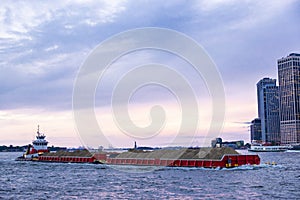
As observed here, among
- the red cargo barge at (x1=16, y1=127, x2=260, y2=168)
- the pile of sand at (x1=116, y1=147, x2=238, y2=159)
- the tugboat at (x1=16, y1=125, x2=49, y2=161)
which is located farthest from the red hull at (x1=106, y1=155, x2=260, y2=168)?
the tugboat at (x1=16, y1=125, x2=49, y2=161)

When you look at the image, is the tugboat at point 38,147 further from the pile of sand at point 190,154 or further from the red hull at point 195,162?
the pile of sand at point 190,154

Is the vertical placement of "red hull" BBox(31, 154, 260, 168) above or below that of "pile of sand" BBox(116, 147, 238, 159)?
below

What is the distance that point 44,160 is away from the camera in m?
162

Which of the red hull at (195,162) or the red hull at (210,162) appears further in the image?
the red hull at (195,162)

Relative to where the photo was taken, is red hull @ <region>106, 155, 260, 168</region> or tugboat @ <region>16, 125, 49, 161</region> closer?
red hull @ <region>106, 155, 260, 168</region>

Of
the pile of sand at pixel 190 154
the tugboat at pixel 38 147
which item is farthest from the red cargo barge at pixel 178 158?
the tugboat at pixel 38 147

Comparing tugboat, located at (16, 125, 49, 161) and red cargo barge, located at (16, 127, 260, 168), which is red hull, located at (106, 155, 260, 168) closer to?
red cargo barge, located at (16, 127, 260, 168)

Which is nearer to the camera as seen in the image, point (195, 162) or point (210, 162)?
point (210, 162)

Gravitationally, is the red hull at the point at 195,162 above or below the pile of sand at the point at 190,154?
below

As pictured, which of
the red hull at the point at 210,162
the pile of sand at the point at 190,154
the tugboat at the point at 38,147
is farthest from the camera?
the tugboat at the point at 38,147

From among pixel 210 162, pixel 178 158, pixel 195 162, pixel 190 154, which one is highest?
pixel 190 154

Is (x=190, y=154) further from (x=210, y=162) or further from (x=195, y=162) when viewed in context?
(x=210, y=162)

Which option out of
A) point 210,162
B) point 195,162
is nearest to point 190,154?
point 195,162

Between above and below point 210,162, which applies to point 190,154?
above
